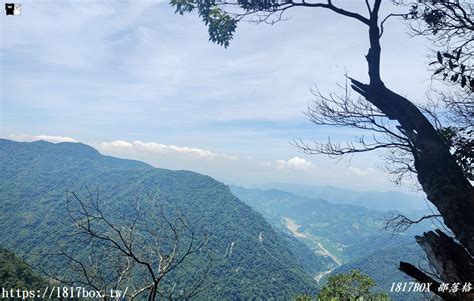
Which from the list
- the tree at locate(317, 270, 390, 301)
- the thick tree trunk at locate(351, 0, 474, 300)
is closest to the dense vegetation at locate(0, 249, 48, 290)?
the tree at locate(317, 270, 390, 301)

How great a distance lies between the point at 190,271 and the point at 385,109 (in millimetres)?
130903

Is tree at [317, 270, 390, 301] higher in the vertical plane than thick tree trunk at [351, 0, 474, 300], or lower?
lower

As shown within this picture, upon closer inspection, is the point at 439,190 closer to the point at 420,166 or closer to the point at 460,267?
the point at 420,166

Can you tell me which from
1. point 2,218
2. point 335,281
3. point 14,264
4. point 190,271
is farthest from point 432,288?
point 2,218

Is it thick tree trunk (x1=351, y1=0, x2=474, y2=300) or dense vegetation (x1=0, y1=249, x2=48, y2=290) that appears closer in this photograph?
thick tree trunk (x1=351, y1=0, x2=474, y2=300)

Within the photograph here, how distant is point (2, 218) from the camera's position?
163 m

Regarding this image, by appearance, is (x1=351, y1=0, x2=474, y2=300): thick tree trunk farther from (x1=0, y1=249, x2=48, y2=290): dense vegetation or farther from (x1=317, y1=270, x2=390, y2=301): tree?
(x1=0, y1=249, x2=48, y2=290): dense vegetation

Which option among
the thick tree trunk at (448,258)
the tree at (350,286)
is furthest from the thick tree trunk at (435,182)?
the tree at (350,286)

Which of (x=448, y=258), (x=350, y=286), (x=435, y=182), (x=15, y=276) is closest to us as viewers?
(x=448, y=258)

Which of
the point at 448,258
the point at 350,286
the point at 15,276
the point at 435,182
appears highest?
the point at 435,182

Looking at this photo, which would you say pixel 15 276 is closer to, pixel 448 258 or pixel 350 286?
pixel 350 286

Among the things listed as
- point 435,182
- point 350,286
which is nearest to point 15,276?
point 350,286

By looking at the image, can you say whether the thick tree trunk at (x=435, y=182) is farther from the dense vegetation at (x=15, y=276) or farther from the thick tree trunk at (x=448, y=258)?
the dense vegetation at (x=15, y=276)

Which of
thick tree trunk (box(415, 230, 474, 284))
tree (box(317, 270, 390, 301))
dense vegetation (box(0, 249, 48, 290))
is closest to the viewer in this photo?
thick tree trunk (box(415, 230, 474, 284))
